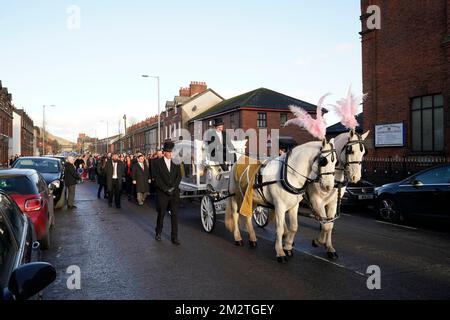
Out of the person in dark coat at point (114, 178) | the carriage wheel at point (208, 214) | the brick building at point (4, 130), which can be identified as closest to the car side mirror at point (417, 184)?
the carriage wheel at point (208, 214)

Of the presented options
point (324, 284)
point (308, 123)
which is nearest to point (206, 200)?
point (308, 123)

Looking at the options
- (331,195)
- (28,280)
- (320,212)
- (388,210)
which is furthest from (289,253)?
(388,210)

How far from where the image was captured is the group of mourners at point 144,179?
310 inches

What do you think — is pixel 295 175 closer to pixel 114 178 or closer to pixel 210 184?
pixel 210 184

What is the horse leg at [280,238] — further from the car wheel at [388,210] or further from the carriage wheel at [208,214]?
the car wheel at [388,210]

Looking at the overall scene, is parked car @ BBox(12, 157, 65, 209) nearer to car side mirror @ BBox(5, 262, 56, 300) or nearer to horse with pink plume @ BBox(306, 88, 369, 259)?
horse with pink plume @ BBox(306, 88, 369, 259)

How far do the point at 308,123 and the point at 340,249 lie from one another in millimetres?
2518

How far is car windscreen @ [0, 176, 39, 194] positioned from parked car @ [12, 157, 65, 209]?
5.48 m

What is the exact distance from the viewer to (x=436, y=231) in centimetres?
896

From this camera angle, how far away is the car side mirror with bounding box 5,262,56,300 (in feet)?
8.05

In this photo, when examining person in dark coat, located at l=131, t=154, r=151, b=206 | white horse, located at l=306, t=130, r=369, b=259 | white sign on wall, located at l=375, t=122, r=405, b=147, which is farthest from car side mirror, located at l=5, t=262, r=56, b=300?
white sign on wall, located at l=375, t=122, r=405, b=147

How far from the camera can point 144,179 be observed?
1467cm

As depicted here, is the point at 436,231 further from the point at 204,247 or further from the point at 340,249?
the point at 204,247

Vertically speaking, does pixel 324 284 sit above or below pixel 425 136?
below
